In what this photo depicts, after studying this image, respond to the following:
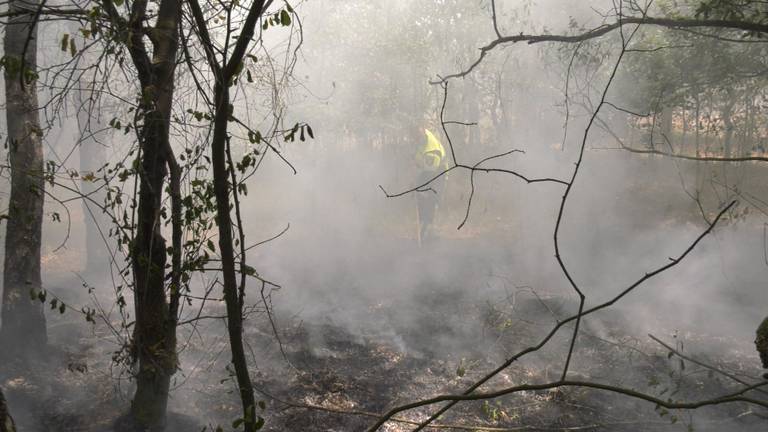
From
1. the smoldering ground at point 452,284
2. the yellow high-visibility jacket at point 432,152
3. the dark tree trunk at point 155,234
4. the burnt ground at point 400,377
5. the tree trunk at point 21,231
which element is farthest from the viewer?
the yellow high-visibility jacket at point 432,152

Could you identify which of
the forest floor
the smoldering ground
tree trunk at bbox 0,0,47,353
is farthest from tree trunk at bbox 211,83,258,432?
tree trunk at bbox 0,0,47,353

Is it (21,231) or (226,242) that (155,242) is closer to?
(226,242)

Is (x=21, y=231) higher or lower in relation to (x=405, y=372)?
higher

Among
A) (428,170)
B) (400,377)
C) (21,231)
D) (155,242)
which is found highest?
(428,170)

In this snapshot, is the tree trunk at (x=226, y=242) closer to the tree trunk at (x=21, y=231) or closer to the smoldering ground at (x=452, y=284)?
the smoldering ground at (x=452, y=284)

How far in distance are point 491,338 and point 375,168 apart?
11.0 meters

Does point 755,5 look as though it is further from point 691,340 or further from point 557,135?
point 557,135

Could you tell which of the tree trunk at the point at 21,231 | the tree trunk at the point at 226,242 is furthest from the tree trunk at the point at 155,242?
the tree trunk at the point at 21,231

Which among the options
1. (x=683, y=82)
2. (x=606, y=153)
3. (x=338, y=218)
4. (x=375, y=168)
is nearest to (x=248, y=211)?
(x=338, y=218)

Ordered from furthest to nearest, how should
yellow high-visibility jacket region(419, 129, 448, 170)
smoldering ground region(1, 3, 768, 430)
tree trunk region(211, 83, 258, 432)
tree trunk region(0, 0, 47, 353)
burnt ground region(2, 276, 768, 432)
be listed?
yellow high-visibility jacket region(419, 129, 448, 170) < tree trunk region(0, 0, 47, 353) < smoldering ground region(1, 3, 768, 430) < burnt ground region(2, 276, 768, 432) < tree trunk region(211, 83, 258, 432)

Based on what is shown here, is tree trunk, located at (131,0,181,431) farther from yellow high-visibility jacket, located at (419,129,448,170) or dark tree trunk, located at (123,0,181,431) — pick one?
yellow high-visibility jacket, located at (419,129,448,170)

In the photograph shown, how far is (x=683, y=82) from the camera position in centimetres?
862

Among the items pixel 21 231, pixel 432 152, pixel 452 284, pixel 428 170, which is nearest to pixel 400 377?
pixel 452 284

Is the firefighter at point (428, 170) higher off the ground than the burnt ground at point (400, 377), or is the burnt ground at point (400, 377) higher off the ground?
the firefighter at point (428, 170)
